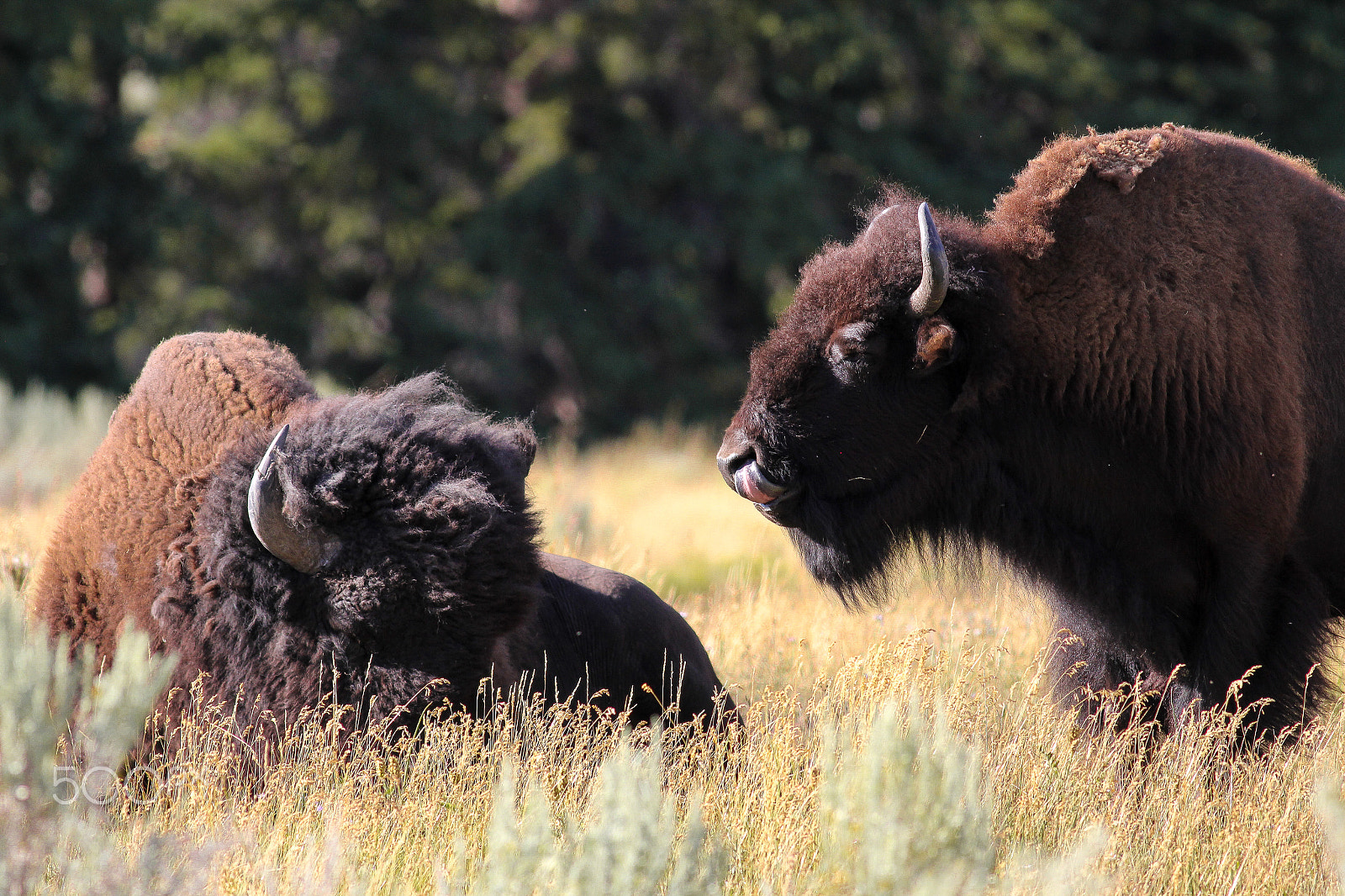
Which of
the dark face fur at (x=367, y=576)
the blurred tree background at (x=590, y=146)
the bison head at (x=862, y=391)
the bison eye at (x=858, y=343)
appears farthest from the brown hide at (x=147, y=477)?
the blurred tree background at (x=590, y=146)

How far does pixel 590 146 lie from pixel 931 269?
57.2ft

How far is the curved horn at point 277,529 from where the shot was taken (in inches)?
149

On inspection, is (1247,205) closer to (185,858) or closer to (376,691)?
(376,691)

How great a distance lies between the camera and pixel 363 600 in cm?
377

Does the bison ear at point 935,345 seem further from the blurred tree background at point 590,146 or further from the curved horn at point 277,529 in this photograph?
the blurred tree background at point 590,146

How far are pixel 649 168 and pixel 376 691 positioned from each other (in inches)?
690

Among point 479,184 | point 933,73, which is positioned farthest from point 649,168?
point 933,73

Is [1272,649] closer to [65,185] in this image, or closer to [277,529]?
[277,529]

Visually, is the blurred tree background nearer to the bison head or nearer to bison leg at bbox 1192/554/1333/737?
the bison head

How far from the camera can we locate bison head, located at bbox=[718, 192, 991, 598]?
13.8 ft

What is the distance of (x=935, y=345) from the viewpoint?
4.10 m

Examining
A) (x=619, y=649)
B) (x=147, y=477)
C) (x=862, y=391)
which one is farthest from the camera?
(x=619, y=649)

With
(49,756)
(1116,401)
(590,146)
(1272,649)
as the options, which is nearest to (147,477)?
(49,756)

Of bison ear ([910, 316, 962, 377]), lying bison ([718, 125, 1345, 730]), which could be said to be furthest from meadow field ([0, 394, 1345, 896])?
bison ear ([910, 316, 962, 377])
